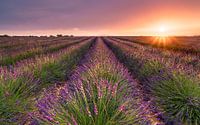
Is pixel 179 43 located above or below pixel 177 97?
below

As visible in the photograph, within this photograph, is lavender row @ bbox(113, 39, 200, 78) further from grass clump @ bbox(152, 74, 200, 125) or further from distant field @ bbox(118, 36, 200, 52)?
distant field @ bbox(118, 36, 200, 52)

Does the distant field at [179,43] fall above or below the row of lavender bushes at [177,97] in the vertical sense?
below

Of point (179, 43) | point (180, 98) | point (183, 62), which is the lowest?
point (179, 43)

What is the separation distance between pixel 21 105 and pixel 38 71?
14.7 feet

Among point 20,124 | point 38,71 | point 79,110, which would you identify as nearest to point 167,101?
point 79,110

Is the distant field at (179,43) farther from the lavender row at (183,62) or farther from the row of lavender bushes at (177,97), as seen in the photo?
the row of lavender bushes at (177,97)

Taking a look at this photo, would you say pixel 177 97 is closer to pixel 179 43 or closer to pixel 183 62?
pixel 183 62

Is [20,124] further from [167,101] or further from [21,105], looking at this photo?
[167,101]

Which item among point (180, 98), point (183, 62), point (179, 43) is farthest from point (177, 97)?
point (179, 43)

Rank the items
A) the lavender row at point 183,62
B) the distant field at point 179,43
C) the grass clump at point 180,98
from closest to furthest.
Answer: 1. the grass clump at point 180,98
2. the lavender row at point 183,62
3. the distant field at point 179,43

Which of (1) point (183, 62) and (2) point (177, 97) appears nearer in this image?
(2) point (177, 97)

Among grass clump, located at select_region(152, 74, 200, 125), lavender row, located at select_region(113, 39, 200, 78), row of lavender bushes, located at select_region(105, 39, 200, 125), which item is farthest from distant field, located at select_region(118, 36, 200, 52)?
grass clump, located at select_region(152, 74, 200, 125)

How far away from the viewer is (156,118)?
22.7 ft

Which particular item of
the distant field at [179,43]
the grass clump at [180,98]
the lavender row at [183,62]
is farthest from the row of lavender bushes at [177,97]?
the distant field at [179,43]
